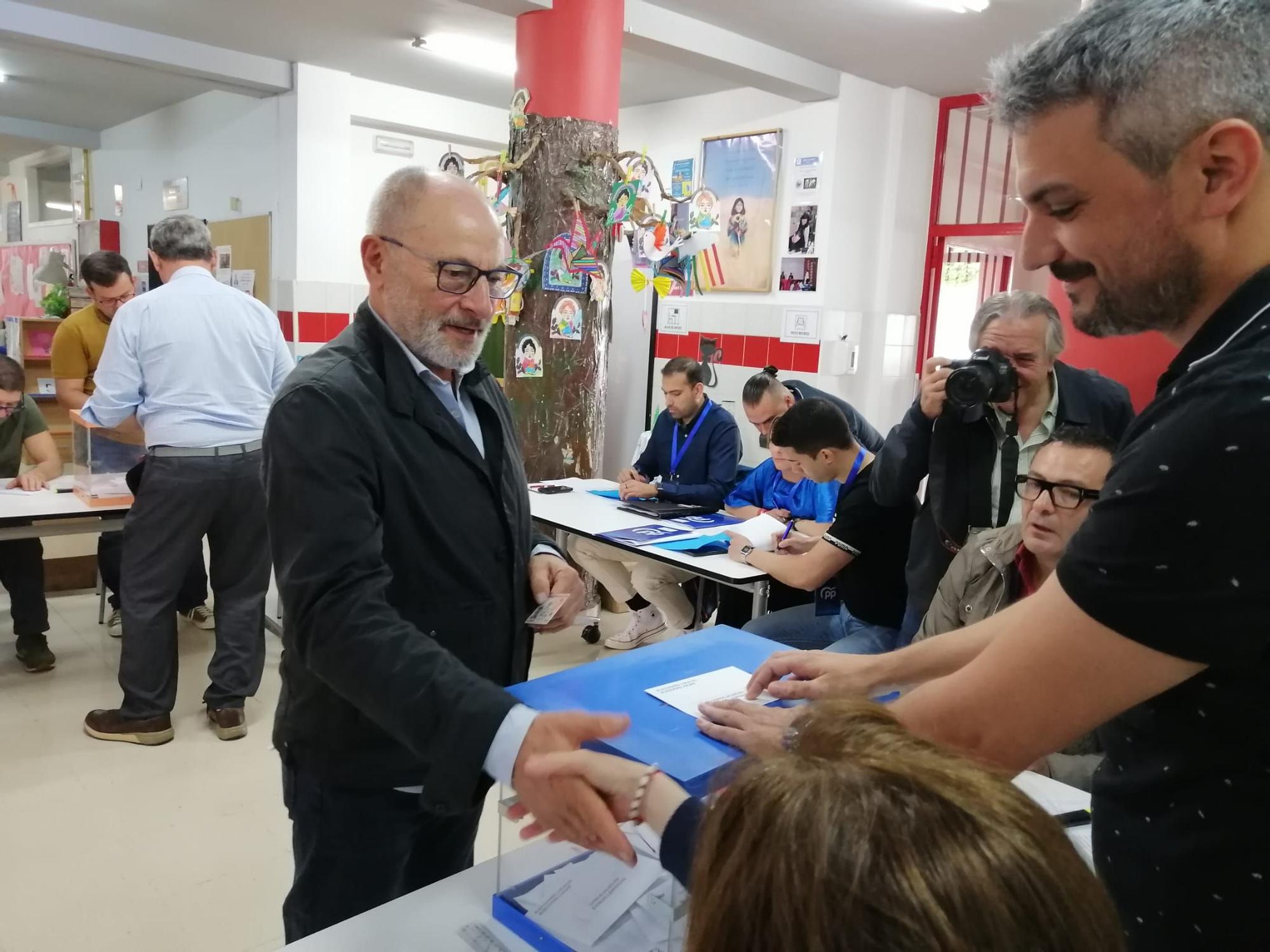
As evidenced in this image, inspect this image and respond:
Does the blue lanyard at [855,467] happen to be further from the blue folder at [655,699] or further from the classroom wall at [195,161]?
the classroom wall at [195,161]

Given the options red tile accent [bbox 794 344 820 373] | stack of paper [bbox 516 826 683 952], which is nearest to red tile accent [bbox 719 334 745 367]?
red tile accent [bbox 794 344 820 373]

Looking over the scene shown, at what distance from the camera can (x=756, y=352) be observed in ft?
18.6

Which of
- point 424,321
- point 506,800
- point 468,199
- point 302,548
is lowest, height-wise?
point 506,800

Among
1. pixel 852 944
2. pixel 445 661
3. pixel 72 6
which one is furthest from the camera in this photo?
pixel 72 6

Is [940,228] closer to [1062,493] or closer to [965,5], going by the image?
[965,5]

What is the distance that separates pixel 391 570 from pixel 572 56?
335 centimetres

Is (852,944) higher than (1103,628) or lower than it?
lower

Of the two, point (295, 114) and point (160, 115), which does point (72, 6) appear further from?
point (160, 115)

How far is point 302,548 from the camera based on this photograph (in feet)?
3.90

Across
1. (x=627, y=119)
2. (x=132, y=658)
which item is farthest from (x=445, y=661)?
(x=627, y=119)

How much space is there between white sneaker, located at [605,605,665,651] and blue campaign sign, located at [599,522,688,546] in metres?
0.79

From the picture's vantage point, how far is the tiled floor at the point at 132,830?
2229 mm

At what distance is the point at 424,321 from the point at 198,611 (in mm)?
3547

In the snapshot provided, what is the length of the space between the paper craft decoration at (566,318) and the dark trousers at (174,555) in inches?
59.8
